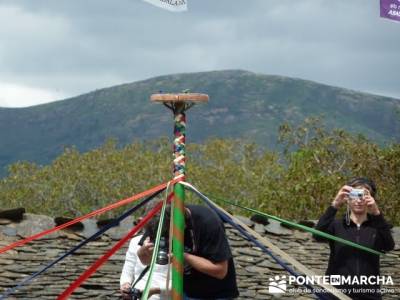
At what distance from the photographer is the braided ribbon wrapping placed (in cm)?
392

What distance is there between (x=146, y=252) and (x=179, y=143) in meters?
0.66

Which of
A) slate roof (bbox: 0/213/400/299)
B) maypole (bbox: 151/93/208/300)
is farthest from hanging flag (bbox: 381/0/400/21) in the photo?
maypole (bbox: 151/93/208/300)

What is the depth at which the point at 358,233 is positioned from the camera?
460 cm

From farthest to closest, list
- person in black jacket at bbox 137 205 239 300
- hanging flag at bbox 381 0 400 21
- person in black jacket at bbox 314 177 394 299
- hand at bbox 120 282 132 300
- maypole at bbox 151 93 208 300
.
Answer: hanging flag at bbox 381 0 400 21, hand at bbox 120 282 132 300, person in black jacket at bbox 314 177 394 299, person in black jacket at bbox 137 205 239 300, maypole at bbox 151 93 208 300

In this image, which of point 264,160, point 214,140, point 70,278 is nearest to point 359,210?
point 70,278

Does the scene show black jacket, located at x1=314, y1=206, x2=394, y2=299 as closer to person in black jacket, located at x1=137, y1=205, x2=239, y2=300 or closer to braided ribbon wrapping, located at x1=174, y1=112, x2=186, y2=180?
person in black jacket, located at x1=137, y1=205, x2=239, y2=300

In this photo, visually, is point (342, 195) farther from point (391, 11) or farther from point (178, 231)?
point (391, 11)

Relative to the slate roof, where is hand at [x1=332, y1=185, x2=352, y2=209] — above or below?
above

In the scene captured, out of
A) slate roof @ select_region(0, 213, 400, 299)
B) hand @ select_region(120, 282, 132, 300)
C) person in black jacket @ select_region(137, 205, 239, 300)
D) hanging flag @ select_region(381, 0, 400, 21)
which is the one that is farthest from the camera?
slate roof @ select_region(0, 213, 400, 299)

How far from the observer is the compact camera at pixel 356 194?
14.8 feet

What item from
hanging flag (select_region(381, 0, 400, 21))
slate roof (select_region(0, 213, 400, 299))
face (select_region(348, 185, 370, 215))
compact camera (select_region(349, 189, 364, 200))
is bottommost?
slate roof (select_region(0, 213, 400, 299))

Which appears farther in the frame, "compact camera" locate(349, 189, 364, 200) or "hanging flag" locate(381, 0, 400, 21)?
"hanging flag" locate(381, 0, 400, 21)

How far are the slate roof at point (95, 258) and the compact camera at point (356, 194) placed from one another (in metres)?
3.60

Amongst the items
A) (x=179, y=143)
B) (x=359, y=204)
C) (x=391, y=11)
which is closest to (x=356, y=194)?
(x=359, y=204)
